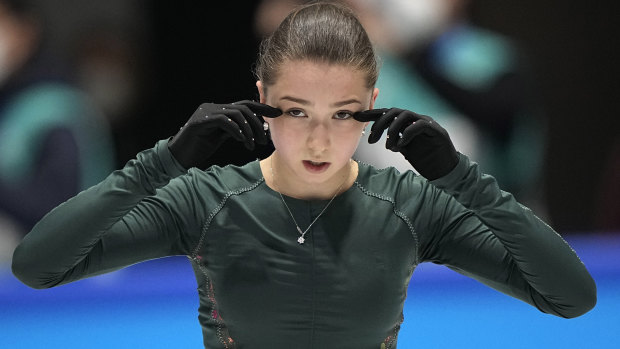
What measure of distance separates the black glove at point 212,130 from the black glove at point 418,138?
0.22 meters

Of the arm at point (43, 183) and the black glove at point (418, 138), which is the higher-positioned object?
the arm at point (43, 183)

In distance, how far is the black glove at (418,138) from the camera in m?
1.56

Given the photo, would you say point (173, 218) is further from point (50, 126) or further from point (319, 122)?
point (50, 126)

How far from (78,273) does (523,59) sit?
11.9 feet

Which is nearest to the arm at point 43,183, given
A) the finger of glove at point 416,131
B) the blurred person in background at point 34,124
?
the blurred person in background at point 34,124

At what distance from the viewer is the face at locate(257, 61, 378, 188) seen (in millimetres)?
1573

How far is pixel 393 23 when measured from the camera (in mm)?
4391

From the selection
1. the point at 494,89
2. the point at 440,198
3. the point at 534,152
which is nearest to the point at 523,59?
the point at 494,89

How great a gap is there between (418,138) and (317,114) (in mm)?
223

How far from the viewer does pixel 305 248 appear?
5.40ft

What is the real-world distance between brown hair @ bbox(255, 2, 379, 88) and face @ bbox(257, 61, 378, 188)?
0.07ft

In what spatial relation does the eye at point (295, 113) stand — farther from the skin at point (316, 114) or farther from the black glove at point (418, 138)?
the black glove at point (418, 138)

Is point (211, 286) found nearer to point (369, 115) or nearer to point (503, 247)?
point (369, 115)

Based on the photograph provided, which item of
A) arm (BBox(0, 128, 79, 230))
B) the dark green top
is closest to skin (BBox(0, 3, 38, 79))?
arm (BBox(0, 128, 79, 230))
